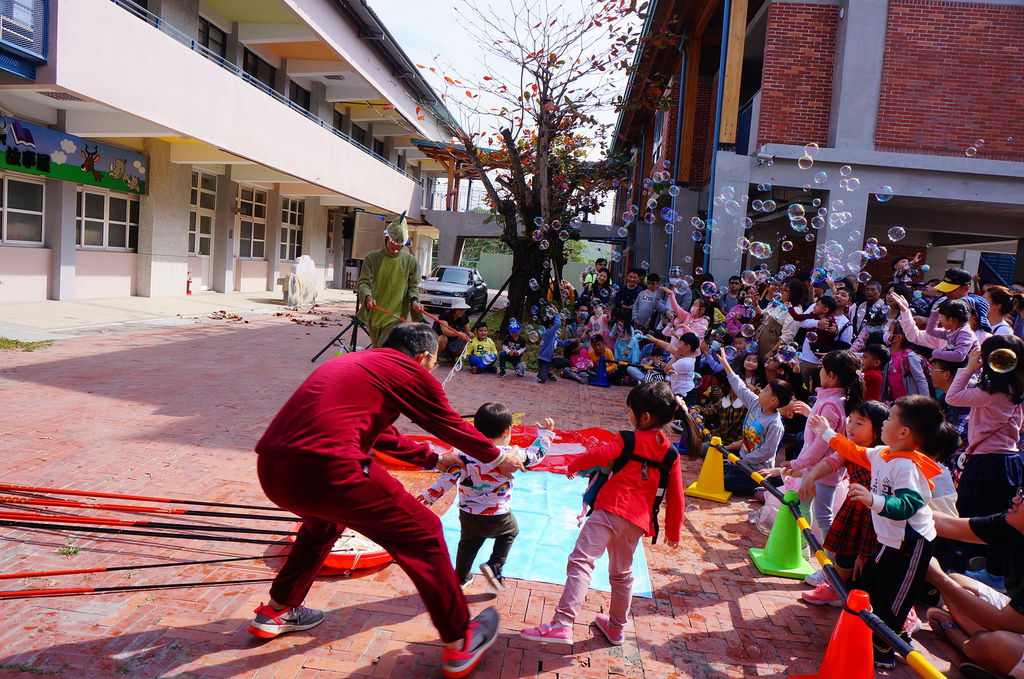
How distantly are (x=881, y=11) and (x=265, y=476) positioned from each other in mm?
13318

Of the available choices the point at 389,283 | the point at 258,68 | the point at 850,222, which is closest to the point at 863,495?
the point at 389,283

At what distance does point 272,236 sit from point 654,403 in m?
22.9

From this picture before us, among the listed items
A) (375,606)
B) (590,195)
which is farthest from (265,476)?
(590,195)

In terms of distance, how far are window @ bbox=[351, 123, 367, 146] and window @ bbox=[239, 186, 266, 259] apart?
6.96 m

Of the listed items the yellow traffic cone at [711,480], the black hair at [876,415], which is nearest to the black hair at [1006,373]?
the black hair at [876,415]

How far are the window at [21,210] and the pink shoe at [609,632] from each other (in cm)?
1401

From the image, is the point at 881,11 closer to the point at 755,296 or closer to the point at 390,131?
the point at 755,296

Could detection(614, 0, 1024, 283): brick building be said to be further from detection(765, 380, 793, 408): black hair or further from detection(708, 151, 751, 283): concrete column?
detection(765, 380, 793, 408): black hair

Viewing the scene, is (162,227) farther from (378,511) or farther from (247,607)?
(378,511)

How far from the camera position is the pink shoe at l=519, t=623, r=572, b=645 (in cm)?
337

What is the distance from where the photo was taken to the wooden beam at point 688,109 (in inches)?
645

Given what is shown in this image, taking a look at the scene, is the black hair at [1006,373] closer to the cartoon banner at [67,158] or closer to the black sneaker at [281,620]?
the black sneaker at [281,620]

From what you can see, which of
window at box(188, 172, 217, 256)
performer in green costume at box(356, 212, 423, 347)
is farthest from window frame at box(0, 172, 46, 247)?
performer in green costume at box(356, 212, 423, 347)

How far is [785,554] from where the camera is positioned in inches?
183
